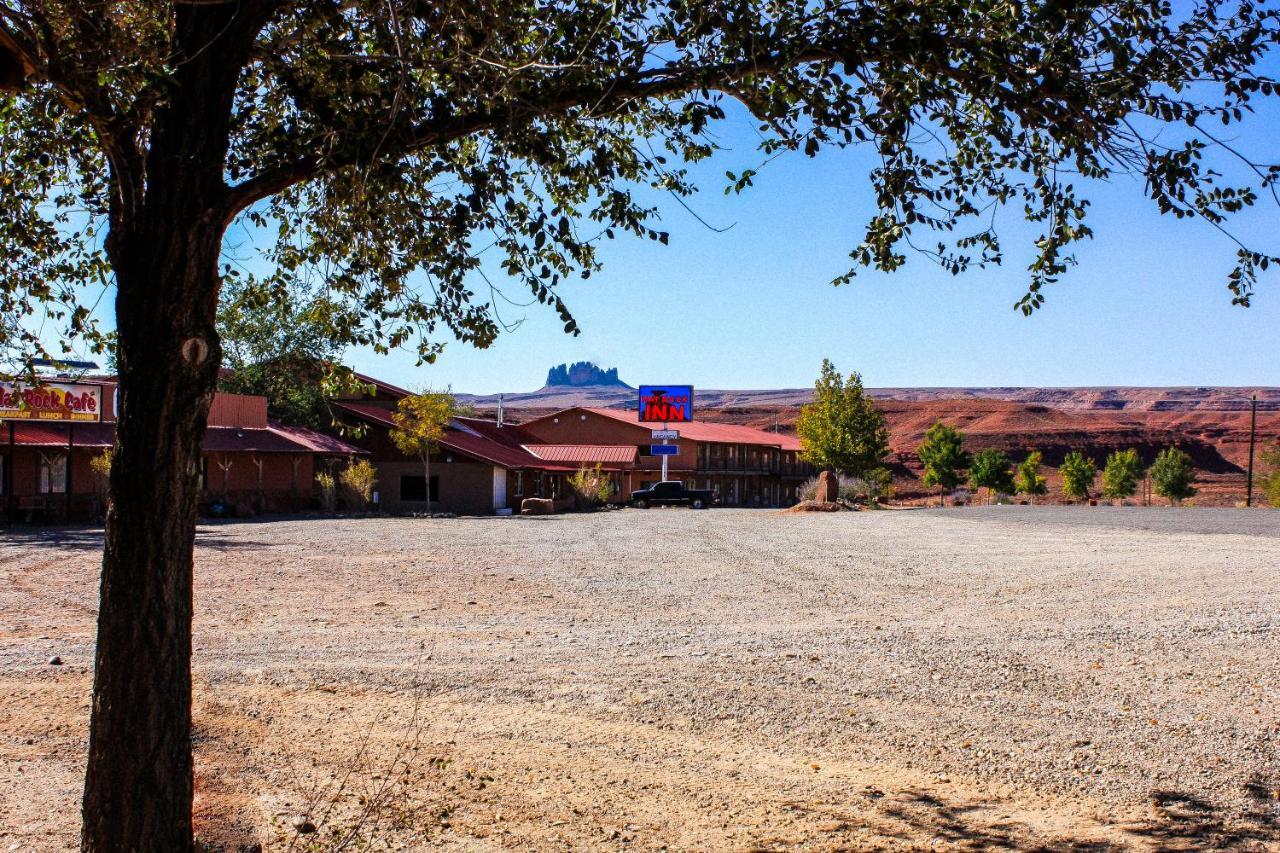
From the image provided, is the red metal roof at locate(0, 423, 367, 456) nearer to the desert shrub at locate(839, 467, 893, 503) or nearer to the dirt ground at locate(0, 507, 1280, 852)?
the dirt ground at locate(0, 507, 1280, 852)

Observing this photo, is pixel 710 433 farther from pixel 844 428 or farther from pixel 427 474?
pixel 427 474

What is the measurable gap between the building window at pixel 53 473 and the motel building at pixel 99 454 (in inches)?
1.3

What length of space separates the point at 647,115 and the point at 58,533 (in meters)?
25.5

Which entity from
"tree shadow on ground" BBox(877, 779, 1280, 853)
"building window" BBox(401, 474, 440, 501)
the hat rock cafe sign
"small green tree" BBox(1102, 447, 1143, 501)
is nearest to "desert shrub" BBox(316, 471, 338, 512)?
"building window" BBox(401, 474, 440, 501)

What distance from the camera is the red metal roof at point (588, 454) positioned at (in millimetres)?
69438

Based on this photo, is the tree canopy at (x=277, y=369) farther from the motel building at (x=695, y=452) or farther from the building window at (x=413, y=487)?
the motel building at (x=695, y=452)

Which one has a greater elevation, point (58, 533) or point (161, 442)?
point (161, 442)

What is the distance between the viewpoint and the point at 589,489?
5612 cm

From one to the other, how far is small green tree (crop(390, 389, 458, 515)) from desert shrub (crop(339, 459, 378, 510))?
204 cm

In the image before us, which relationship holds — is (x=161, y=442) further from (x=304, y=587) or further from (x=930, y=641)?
(x=304, y=587)

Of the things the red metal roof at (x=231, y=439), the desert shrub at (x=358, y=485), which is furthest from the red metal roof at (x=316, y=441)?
the desert shrub at (x=358, y=485)

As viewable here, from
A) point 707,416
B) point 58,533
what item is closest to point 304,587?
point 58,533

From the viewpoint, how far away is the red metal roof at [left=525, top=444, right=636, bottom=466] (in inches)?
2734

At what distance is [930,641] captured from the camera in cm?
1091
